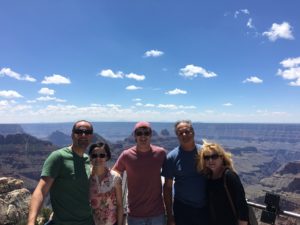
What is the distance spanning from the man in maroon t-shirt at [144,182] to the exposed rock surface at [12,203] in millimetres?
24132

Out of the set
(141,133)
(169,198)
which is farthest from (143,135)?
(169,198)

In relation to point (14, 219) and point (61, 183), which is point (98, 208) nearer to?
point (61, 183)

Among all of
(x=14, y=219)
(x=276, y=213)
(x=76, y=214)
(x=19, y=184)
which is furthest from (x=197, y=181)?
(x=19, y=184)

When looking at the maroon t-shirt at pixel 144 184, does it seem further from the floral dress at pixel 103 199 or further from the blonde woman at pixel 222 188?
the blonde woman at pixel 222 188

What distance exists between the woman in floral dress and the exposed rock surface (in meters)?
24.4

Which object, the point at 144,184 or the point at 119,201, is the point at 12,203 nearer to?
the point at 144,184

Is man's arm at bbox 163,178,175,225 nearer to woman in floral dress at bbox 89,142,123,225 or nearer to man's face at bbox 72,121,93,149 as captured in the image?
woman in floral dress at bbox 89,142,123,225

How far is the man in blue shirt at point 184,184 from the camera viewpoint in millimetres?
6258

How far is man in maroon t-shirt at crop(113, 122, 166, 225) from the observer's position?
638cm

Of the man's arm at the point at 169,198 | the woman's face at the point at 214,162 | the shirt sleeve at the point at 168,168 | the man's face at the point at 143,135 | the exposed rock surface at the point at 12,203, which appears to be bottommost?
the exposed rock surface at the point at 12,203

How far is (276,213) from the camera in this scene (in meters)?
5.49

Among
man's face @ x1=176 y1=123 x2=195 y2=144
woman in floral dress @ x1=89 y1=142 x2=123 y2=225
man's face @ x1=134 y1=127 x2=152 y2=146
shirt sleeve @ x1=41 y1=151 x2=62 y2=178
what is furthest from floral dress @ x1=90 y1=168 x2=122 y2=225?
man's face @ x1=176 y1=123 x2=195 y2=144

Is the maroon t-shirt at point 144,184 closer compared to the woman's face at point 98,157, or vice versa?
the woman's face at point 98,157

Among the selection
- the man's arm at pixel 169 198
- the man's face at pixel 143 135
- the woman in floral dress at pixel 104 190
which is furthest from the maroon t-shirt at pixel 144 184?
the woman in floral dress at pixel 104 190
